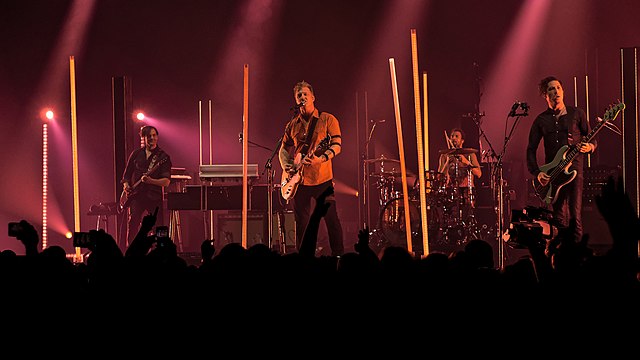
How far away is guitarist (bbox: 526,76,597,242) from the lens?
401 inches

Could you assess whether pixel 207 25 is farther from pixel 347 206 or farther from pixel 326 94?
pixel 347 206

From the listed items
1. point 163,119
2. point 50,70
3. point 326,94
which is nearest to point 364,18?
point 326,94

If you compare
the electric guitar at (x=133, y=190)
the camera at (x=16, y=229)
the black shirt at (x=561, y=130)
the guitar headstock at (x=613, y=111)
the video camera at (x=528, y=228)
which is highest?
the guitar headstock at (x=613, y=111)

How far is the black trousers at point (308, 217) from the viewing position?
1006 cm

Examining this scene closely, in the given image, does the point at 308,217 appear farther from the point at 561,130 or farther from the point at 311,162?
the point at 561,130

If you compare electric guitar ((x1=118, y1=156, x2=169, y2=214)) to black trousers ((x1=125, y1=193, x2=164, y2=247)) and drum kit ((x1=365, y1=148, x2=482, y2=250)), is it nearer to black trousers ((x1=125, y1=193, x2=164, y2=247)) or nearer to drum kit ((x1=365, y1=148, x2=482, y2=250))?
black trousers ((x1=125, y1=193, x2=164, y2=247))

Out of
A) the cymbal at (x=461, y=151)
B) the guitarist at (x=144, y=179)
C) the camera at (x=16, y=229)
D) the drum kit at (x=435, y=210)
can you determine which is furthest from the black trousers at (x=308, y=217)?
the camera at (x=16, y=229)

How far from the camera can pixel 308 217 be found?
1020cm

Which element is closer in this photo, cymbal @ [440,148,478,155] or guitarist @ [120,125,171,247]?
guitarist @ [120,125,171,247]

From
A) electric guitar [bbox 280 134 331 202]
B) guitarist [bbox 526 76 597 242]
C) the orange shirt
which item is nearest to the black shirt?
guitarist [bbox 526 76 597 242]

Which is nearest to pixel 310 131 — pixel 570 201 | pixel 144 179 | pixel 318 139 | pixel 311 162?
pixel 318 139

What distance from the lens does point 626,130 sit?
1122cm

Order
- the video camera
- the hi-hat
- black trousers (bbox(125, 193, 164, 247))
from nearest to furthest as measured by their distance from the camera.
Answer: the video camera, black trousers (bbox(125, 193, 164, 247)), the hi-hat

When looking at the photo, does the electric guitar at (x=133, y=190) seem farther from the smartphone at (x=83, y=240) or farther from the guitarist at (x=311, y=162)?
the smartphone at (x=83, y=240)
